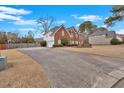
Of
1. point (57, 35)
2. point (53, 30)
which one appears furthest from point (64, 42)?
point (53, 30)

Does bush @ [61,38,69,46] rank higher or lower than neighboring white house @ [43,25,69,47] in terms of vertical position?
lower

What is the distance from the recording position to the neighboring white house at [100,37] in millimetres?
35719

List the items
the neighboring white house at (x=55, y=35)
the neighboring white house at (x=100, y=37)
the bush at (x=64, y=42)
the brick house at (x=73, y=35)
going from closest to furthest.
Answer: the bush at (x=64, y=42) < the neighboring white house at (x=55, y=35) < the brick house at (x=73, y=35) < the neighboring white house at (x=100, y=37)

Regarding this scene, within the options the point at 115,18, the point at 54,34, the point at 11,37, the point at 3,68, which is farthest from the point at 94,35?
the point at 3,68

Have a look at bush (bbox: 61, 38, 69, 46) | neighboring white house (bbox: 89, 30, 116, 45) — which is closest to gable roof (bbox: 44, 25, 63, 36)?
bush (bbox: 61, 38, 69, 46)

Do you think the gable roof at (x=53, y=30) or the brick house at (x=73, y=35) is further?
the brick house at (x=73, y=35)

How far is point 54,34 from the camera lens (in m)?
29.5

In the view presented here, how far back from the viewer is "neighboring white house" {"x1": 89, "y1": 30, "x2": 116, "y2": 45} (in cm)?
3572

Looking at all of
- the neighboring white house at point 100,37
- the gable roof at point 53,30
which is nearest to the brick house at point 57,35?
the gable roof at point 53,30

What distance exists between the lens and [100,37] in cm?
3728

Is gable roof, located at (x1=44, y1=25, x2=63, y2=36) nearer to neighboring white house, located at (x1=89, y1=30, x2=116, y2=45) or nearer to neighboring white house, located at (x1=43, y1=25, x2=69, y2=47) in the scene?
neighboring white house, located at (x1=43, y1=25, x2=69, y2=47)

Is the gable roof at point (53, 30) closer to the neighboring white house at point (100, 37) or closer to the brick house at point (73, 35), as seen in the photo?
the brick house at point (73, 35)

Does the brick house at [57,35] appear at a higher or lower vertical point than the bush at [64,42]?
higher

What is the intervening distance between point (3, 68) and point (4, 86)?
2.30 m
